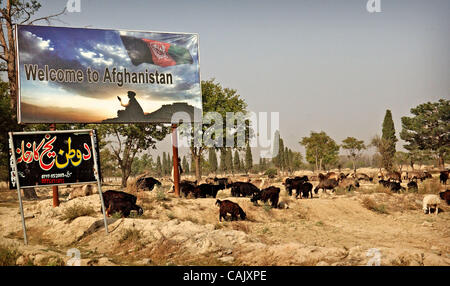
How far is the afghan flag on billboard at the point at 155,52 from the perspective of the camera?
1698cm

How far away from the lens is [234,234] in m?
10.4

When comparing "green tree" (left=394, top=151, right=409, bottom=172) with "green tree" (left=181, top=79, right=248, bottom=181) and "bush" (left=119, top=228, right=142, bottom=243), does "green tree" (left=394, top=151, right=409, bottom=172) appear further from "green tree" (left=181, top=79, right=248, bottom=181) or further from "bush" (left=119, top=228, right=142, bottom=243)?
"bush" (left=119, top=228, right=142, bottom=243)

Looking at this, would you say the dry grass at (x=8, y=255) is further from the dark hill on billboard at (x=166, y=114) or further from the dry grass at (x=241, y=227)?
the dark hill on billboard at (x=166, y=114)

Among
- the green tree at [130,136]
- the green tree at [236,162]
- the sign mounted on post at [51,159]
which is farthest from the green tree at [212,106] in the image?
the green tree at [236,162]

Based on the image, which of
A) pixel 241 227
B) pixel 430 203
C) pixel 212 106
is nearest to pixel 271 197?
pixel 241 227

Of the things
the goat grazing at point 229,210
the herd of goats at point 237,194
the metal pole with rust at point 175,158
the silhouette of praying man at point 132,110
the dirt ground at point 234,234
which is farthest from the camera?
the metal pole with rust at point 175,158

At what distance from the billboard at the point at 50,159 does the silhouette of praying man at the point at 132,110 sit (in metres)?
5.82

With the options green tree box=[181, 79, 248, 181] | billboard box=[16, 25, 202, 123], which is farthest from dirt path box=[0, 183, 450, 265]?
green tree box=[181, 79, 248, 181]

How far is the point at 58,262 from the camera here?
332 inches

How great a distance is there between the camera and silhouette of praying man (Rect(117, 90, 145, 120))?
16672 mm

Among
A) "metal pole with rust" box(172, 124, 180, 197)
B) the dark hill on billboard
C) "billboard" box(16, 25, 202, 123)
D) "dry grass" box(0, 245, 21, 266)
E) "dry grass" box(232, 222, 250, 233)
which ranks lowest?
"dry grass" box(232, 222, 250, 233)

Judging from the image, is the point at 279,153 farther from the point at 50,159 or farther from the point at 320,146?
the point at 50,159

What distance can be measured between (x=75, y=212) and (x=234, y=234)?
5.89 meters

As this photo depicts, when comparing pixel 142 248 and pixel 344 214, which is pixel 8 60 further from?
pixel 344 214
